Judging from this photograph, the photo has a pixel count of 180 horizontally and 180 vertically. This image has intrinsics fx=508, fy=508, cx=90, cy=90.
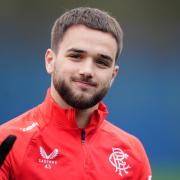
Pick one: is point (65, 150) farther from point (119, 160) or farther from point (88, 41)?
point (88, 41)

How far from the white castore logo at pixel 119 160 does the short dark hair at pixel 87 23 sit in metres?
0.32

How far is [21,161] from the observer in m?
1.41

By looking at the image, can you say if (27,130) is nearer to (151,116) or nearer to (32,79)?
(32,79)

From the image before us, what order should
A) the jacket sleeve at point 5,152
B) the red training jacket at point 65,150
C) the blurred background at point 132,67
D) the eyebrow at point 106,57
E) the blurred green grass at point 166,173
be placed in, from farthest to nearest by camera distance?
the blurred green grass at point 166,173
the blurred background at point 132,67
the eyebrow at point 106,57
the red training jacket at point 65,150
the jacket sleeve at point 5,152

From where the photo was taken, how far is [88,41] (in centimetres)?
153

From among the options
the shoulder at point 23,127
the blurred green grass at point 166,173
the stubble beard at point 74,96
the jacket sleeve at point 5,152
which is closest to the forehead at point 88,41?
the stubble beard at point 74,96

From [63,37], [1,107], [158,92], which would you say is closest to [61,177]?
[63,37]

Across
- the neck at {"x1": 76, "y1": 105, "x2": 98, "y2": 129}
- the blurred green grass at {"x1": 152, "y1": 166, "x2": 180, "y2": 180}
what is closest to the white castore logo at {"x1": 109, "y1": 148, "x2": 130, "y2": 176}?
the neck at {"x1": 76, "y1": 105, "x2": 98, "y2": 129}

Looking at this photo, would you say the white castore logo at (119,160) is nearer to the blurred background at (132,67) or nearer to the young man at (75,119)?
→ the young man at (75,119)

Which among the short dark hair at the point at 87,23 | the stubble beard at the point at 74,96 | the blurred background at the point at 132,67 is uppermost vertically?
the blurred background at the point at 132,67

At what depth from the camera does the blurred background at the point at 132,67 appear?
3520mm

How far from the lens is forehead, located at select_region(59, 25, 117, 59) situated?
152 cm

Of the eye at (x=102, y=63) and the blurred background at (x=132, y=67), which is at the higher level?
the blurred background at (x=132, y=67)

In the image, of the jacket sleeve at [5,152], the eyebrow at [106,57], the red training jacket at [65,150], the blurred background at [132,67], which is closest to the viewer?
the jacket sleeve at [5,152]
